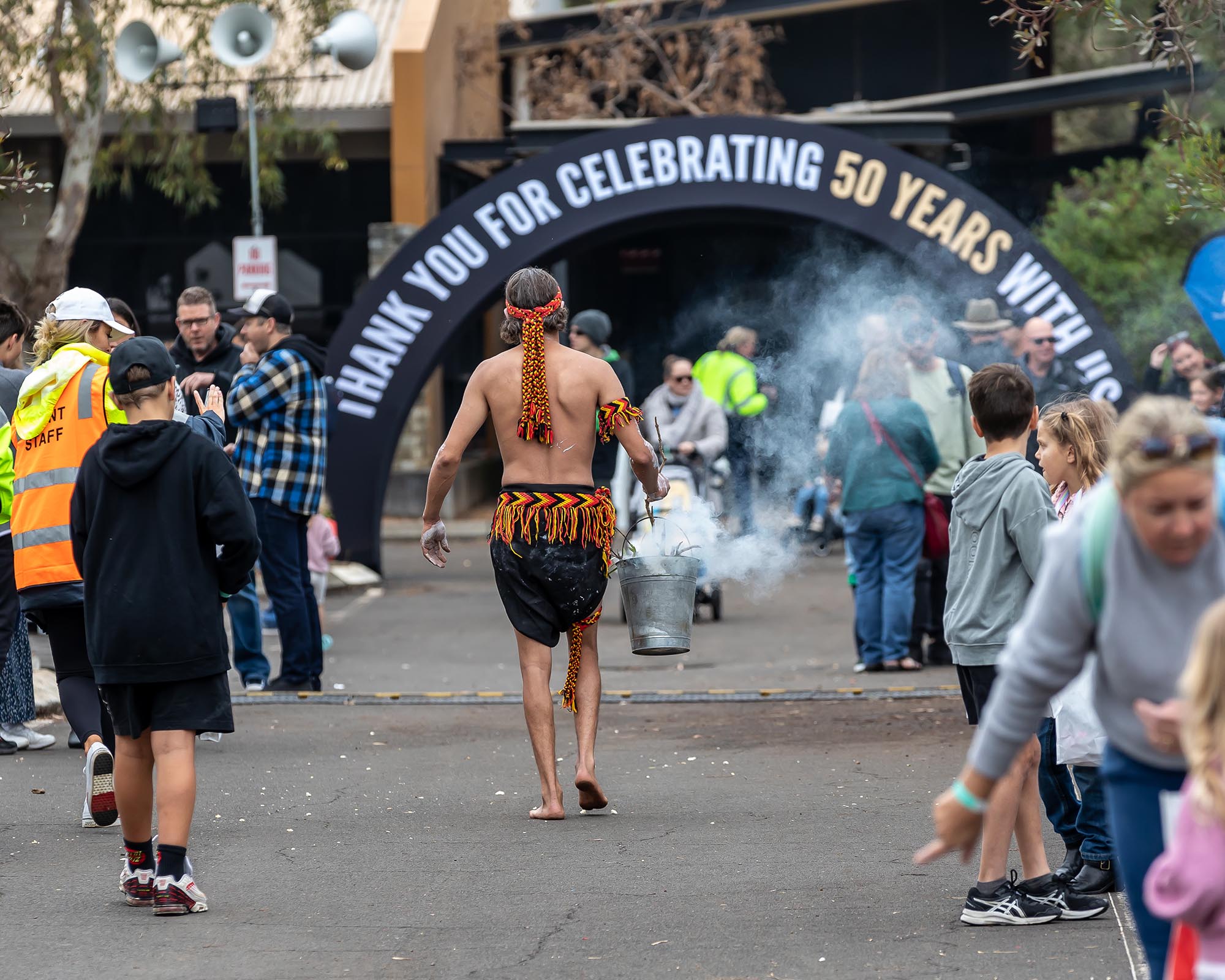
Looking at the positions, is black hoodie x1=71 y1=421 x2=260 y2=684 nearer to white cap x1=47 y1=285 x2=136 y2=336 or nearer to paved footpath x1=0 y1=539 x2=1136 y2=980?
paved footpath x1=0 y1=539 x2=1136 y2=980

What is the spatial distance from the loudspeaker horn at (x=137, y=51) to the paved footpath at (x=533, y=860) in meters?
7.15

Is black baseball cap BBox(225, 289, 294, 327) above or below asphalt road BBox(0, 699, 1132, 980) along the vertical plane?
above

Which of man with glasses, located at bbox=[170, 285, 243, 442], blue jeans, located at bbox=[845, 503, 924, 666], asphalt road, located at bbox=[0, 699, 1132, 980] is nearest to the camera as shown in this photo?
asphalt road, located at bbox=[0, 699, 1132, 980]

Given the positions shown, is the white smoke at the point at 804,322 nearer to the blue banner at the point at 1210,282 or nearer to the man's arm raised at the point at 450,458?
the blue banner at the point at 1210,282

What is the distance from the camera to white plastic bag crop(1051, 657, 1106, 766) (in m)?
4.97

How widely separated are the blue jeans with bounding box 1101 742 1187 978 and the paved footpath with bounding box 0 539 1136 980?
51.6 inches

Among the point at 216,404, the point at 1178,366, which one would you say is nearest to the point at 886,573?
the point at 1178,366

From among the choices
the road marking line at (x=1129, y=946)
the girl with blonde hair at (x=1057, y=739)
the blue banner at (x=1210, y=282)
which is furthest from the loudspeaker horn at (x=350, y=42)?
the road marking line at (x=1129, y=946)

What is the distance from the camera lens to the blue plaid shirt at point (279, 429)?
9219 millimetres

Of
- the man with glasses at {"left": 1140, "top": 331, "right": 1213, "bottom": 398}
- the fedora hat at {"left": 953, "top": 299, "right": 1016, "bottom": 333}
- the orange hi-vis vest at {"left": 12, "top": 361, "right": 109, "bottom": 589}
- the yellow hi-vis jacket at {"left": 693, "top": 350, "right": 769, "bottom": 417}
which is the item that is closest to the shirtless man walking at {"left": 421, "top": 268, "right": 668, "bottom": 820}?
the orange hi-vis vest at {"left": 12, "top": 361, "right": 109, "bottom": 589}

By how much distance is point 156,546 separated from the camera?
5109 millimetres

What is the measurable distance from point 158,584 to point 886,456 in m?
5.41

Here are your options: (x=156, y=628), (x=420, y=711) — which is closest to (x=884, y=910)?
(x=156, y=628)

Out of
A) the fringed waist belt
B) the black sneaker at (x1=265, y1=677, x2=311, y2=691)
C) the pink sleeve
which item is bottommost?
the black sneaker at (x1=265, y1=677, x2=311, y2=691)
